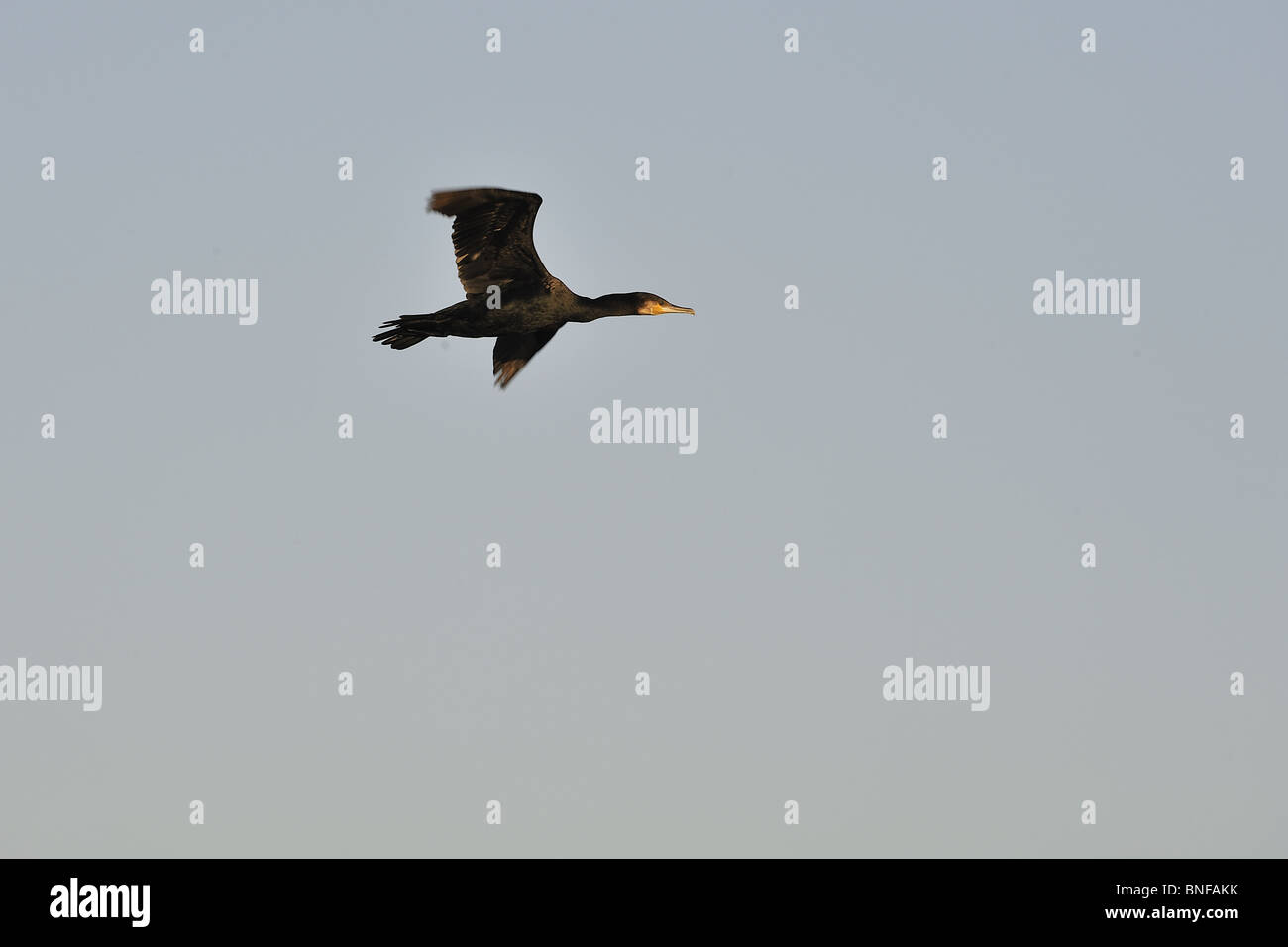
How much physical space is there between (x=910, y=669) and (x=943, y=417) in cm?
881

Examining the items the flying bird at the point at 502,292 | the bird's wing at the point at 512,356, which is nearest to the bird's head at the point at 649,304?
the flying bird at the point at 502,292

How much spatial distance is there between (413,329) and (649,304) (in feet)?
9.90

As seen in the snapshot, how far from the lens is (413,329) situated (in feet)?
93.5

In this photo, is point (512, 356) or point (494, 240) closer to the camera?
point (494, 240)

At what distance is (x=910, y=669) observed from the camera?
156 ft

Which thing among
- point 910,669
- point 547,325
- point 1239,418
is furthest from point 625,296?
point 910,669

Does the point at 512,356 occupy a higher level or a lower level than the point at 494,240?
lower

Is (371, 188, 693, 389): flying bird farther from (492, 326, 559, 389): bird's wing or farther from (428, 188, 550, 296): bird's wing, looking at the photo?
(492, 326, 559, 389): bird's wing

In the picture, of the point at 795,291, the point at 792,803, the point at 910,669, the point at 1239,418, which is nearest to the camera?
the point at 792,803

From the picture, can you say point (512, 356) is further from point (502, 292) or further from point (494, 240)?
point (494, 240)

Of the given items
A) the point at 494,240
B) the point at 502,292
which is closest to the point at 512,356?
the point at 502,292

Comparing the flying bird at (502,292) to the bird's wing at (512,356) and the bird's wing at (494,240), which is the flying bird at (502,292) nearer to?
the bird's wing at (494,240)
